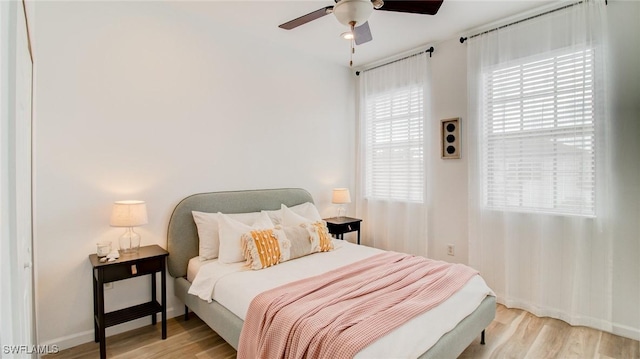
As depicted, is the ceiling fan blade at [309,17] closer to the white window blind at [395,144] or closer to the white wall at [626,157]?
the white window blind at [395,144]

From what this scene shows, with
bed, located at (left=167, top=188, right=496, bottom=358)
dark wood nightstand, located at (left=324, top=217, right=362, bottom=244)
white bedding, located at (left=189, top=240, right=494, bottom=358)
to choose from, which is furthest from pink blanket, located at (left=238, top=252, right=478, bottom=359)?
dark wood nightstand, located at (left=324, top=217, right=362, bottom=244)

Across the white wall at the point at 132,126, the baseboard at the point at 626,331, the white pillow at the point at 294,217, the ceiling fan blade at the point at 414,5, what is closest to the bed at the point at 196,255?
the white wall at the point at 132,126

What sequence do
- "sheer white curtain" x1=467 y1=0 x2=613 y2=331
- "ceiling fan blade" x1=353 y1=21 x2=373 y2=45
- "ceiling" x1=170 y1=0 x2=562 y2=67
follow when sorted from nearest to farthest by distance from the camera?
"ceiling fan blade" x1=353 y1=21 x2=373 y2=45, "sheer white curtain" x1=467 y1=0 x2=613 y2=331, "ceiling" x1=170 y1=0 x2=562 y2=67

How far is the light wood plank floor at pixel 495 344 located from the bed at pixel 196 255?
226 millimetres

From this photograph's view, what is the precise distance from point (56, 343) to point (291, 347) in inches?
79.7

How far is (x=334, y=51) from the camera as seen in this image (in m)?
3.90

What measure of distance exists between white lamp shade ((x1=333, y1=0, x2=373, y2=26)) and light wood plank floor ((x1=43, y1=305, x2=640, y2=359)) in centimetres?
247

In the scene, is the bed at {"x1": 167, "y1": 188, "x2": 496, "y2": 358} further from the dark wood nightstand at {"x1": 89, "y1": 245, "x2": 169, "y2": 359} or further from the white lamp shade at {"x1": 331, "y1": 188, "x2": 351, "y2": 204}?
the white lamp shade at {"x1": 331, "y1": 188, "x2": 351, "y2": 204}

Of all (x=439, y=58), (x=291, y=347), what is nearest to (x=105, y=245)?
(x=291, y=347)

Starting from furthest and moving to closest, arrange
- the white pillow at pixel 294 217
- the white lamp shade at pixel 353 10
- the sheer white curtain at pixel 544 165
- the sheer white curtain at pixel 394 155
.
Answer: the sheer white curtain at pixel 394 155, the white pillow at pixel 294 217, the sheer white curtain at pixel 544 165, the white lamp shade at pixel 353 10

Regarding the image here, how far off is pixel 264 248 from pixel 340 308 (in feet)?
3.29

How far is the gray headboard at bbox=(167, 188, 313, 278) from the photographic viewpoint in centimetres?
283

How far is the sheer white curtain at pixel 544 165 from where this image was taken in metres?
2.62

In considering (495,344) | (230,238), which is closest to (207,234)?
(230,238)
